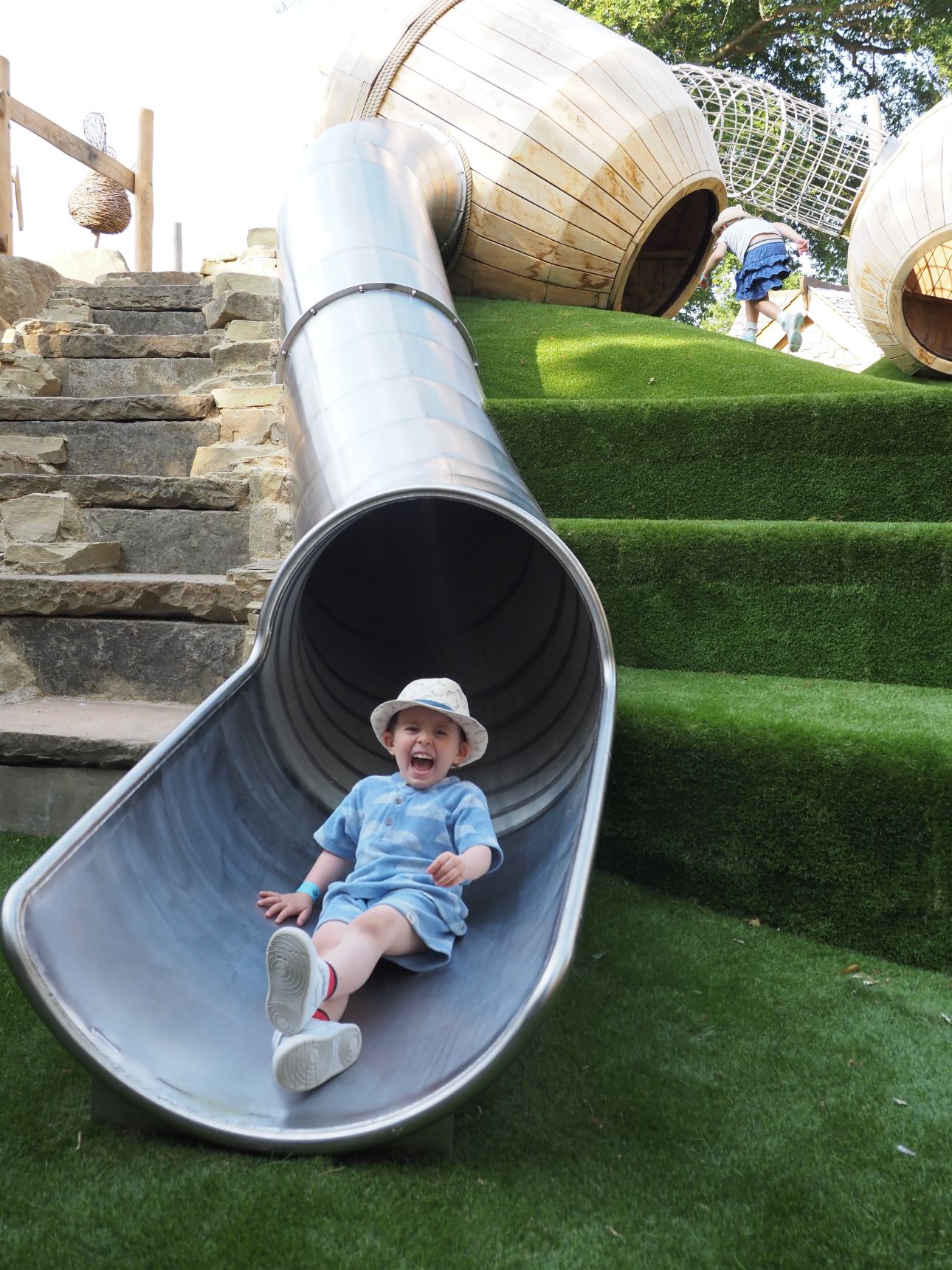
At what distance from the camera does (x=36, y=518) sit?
3.50m

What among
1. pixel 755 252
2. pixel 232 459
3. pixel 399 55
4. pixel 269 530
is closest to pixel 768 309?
pixel 755 252

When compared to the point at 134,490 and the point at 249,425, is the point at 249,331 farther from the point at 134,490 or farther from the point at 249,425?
the point at 134,490

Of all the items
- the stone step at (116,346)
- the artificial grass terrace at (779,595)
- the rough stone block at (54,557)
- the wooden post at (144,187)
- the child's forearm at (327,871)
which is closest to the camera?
the child's forearm at (327,871)

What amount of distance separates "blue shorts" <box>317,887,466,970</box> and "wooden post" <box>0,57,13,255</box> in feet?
15.9

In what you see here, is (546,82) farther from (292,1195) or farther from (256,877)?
(292,1195)

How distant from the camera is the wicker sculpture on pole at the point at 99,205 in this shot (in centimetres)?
808

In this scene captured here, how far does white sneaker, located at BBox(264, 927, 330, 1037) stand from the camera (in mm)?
1464

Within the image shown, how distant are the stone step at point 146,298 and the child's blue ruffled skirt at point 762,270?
3996 millimetres

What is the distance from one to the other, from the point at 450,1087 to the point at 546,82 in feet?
17.3

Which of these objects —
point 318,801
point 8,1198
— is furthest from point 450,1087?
point 318,801

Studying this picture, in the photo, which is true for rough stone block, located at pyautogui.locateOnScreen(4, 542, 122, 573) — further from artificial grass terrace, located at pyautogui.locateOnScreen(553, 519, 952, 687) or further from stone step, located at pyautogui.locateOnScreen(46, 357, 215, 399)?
artificial grass terrace, located at pyautogui.locateOnScreen(553, 519, 952, 687)

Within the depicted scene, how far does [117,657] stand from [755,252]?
5872 millimetres

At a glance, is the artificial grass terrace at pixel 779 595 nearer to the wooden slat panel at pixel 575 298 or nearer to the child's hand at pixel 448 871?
the child's hand at pixel 448 871

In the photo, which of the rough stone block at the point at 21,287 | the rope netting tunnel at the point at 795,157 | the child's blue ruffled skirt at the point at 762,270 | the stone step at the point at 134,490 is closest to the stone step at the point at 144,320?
the rough stone block at the point at 21,287
